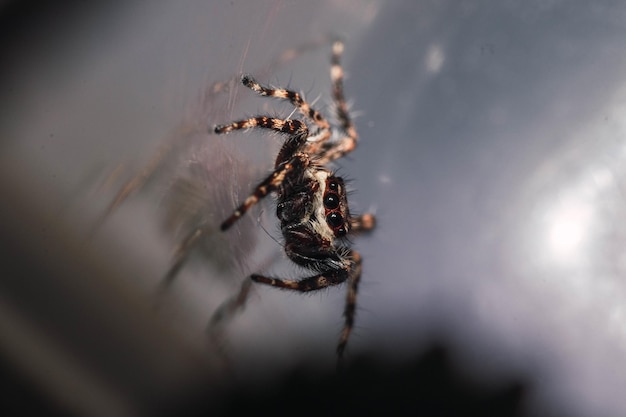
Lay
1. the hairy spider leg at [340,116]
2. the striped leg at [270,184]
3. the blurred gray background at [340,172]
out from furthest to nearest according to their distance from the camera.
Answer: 1. the hairy spider leg at [340,116]
2. the blurred gray background at [340,172]
3. the striped leg at [270,184]

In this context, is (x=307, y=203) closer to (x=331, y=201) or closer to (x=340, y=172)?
(x=331, y=201)

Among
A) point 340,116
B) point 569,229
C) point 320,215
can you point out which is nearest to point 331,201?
point 320,215

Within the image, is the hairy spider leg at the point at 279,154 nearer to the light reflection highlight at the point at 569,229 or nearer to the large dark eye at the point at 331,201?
the large dark eye at the point at 331,201

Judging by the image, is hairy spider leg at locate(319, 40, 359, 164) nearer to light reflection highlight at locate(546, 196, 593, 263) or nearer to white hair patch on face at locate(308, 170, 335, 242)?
white hair patch on face at locate(308, 170, 335, 242)

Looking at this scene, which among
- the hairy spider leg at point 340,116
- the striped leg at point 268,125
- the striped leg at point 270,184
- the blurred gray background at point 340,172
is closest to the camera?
the striped leg at point 270,184

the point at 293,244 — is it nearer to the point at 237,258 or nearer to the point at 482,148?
the point at 237,258

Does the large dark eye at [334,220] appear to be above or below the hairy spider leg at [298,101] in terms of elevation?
below

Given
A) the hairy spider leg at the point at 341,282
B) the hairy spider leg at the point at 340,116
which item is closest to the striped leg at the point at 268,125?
the hairy spider leg at the point at 340,116

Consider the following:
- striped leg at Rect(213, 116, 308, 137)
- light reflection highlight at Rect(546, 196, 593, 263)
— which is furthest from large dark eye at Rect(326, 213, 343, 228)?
light reflection highlight at Rect(546, 196, 593, 263)
